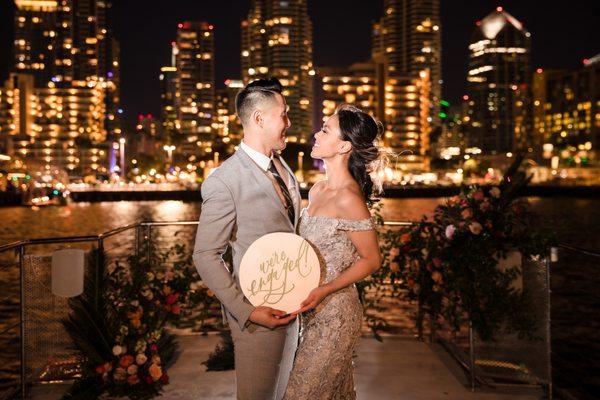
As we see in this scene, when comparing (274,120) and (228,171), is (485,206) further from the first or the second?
(228,171)

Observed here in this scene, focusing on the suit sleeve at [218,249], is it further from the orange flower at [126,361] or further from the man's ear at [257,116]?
the orange flower at [126,361]

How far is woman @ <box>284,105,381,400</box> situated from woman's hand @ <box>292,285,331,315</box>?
0.01 metres

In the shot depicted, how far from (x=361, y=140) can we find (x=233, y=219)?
0.94 metres

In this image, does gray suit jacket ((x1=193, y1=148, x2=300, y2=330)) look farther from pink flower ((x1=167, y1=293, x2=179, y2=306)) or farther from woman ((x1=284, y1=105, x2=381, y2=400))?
pink flower ((x1=167, y1=293, x2=179, y2=306))

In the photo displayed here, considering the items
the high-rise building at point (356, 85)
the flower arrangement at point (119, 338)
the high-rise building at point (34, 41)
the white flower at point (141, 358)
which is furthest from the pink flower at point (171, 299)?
the high-rise building at point (34, 41)

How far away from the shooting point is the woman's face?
346 centimetres

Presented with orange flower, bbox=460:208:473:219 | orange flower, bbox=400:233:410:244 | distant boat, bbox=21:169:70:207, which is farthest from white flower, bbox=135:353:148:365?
distant boat, bbox=21:169:70:207

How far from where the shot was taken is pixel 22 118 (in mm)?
169250

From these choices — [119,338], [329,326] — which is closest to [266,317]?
[329,326]

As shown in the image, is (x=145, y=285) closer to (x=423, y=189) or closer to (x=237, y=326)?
(x=237, y=326)

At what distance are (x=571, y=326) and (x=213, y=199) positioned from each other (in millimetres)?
12183

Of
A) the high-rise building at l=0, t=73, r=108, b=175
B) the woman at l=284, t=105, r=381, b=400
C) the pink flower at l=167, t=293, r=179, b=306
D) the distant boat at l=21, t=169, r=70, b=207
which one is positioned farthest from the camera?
the high-rise building at l=0, t=73, r=108, b=175

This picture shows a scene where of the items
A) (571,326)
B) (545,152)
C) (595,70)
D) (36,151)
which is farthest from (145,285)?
(595,70)

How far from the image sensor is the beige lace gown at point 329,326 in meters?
3.20
